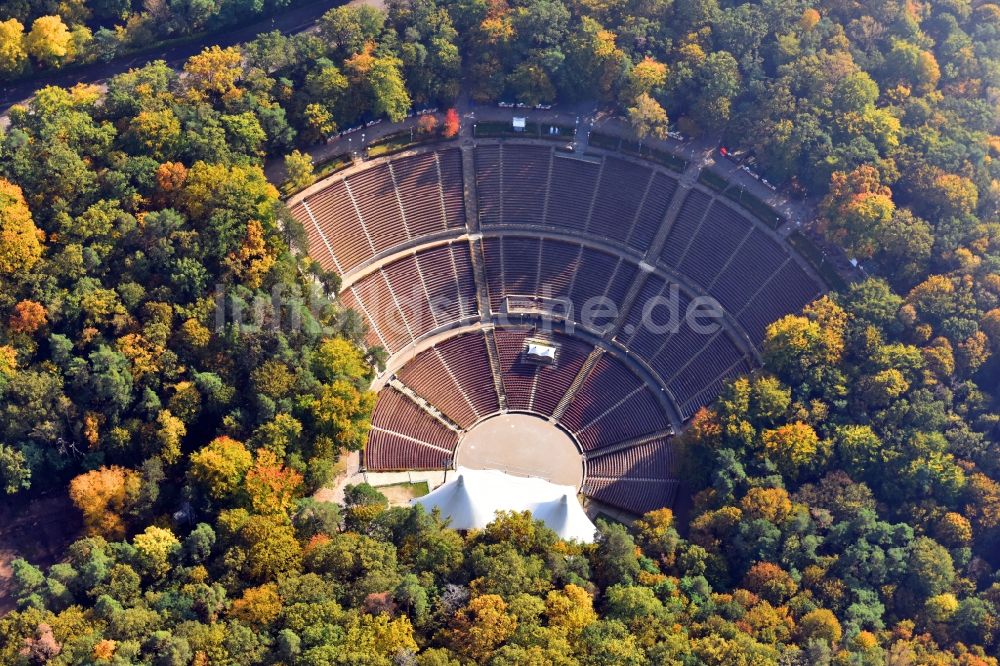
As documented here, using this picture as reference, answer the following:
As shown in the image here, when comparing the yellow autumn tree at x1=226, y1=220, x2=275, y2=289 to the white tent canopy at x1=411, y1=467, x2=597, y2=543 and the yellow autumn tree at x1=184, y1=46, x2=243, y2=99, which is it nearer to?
the yellow autumn tree at x1=184, y1=46, x2=243, y2=99

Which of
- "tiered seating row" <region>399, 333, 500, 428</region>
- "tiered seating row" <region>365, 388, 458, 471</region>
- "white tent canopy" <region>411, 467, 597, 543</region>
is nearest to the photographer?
"white tent canopy" <region>411, 467, 597, 543</region>

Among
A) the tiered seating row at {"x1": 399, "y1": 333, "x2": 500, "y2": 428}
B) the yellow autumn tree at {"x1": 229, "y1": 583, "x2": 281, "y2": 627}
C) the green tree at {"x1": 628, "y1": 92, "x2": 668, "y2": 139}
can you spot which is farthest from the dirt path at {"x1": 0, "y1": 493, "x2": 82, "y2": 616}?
the green tree at {"x1": 628, "y1": 92, "x2": 668, "y2": 139}

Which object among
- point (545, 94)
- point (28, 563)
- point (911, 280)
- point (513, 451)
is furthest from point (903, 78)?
point (28, 563)

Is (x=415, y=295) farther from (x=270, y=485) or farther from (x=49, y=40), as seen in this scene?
(x=49, y=40)

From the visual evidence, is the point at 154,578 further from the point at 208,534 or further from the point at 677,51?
the point at 677,51

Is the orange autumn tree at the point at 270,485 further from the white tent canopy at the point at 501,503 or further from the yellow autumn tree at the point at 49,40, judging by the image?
the yellow autumn tree at the point at 49,40

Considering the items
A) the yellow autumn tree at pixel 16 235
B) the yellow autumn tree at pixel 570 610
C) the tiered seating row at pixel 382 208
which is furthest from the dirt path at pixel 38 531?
the yellow autumn tree at pixel 570 610
